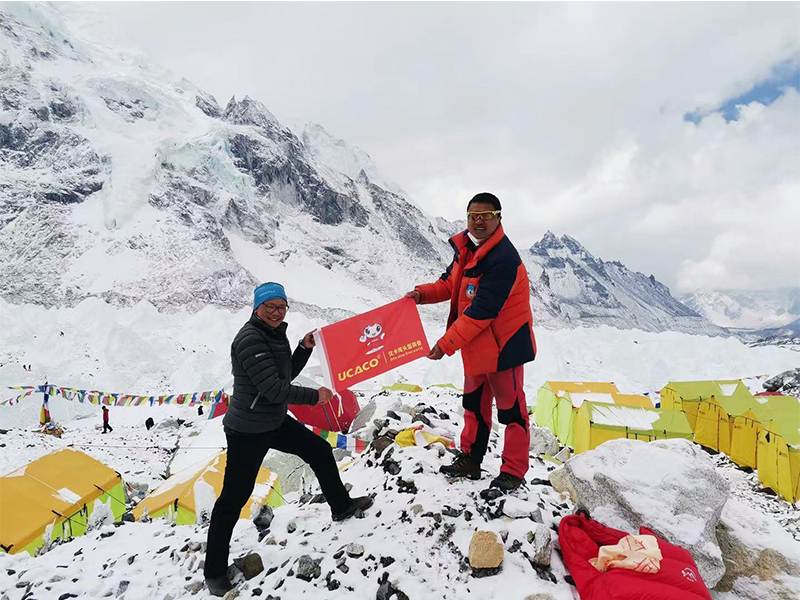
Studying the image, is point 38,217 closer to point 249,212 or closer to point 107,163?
point 107,163

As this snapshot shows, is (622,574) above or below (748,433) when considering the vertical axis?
above

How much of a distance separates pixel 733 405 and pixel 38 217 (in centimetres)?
6630

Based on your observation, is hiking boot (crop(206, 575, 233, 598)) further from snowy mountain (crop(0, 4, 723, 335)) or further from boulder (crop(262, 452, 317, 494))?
snowy mountain (crop(0, 4, 723, 335))

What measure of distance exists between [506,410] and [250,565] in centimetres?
267

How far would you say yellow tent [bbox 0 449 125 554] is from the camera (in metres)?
6.83

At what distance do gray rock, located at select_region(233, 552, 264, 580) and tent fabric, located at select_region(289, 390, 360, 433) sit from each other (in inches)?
245

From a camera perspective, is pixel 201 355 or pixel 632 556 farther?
pixel 201 355

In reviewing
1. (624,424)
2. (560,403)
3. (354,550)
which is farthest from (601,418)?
(354,550)

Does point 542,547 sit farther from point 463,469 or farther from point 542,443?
point 542,443

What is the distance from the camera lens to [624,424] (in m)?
12.7

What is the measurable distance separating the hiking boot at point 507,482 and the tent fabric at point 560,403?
11.7 metres

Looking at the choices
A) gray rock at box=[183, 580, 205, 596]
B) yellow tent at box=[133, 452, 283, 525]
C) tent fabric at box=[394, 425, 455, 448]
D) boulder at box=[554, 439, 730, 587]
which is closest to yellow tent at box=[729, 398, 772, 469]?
boulder at box=[554, 439, 730, 587]

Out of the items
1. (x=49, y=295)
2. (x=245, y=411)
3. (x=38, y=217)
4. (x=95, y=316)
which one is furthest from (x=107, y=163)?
(x=245, y=411)

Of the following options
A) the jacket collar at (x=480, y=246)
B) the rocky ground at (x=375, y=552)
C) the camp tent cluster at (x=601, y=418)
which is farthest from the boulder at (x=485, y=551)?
the camp tent cluster at (x=601, y=418)
